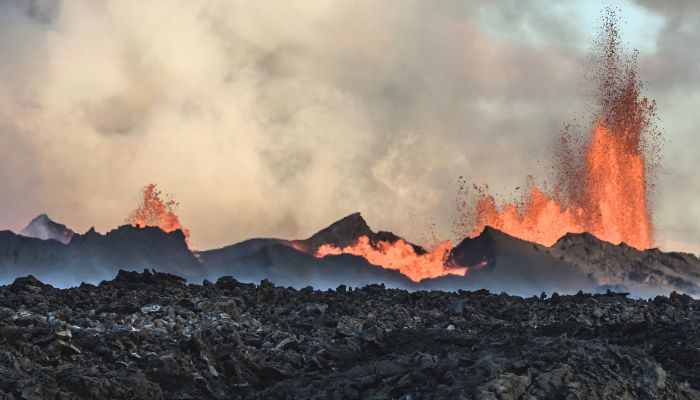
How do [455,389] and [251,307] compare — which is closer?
[455,389]

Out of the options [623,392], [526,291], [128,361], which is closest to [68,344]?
[128,361]

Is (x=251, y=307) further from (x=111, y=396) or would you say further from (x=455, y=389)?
(x=455, y=389)

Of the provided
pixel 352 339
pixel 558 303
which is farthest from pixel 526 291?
pixel 352 339

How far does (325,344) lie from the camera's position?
111ft

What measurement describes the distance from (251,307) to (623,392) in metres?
20.9

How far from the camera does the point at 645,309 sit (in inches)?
1725

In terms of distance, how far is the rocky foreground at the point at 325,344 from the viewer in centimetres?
2609

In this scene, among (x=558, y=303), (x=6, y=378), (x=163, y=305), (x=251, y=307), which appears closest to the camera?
(x=6, y=378)

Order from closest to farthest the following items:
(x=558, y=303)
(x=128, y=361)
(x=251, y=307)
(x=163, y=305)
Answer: (x=128, y=361)
(x=163, y=305)
(x=251, y=307)
(x=558, y=303)

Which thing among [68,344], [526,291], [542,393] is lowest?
[542,393]

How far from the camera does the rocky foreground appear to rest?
2609cm

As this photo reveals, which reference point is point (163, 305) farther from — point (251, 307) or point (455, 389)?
point (455, 389)

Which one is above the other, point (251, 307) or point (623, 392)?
point (251, 307)

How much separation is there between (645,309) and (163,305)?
22246mm
